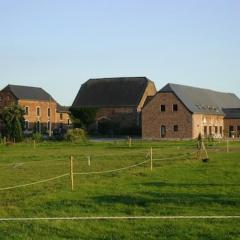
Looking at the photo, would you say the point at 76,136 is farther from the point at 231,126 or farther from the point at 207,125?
the point at 231,126

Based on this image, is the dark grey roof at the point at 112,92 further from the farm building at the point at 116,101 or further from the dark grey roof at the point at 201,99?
the dark grey roof at the point at 201,99

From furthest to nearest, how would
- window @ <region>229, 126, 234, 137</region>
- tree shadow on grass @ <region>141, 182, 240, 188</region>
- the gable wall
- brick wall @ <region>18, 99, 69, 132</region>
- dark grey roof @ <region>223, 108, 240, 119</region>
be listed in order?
1. brick wall @ <region>18, 99, 69, 132</region>
2. the gable wall
3. dark grey roof @ <region>223, 108, 240, 119</region>
4. window @ <region>229, 126, 234, 137</region>
5. tree shadow on grass @ <region>141, 182, 240, 188</region>

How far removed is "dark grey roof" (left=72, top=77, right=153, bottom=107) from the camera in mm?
81675

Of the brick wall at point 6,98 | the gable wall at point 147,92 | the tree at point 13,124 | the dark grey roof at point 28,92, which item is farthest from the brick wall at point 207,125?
the brick wall at point 6,98

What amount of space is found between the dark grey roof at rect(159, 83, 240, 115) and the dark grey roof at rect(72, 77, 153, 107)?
8.88 meters

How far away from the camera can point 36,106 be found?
87.7 metres

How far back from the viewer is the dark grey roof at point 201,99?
68.6 meters

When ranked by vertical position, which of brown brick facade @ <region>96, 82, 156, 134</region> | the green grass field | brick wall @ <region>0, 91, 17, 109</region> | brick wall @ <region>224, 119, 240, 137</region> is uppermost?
brick wall @ <region>0, 91, 17, 109</region>

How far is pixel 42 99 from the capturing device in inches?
3538

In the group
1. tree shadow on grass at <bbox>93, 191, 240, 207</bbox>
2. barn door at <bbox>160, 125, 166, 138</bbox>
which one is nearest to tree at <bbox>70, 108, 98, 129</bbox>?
barn door at <bbox>160, 125, 166, 138</bbox>

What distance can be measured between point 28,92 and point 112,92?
13.5 metres

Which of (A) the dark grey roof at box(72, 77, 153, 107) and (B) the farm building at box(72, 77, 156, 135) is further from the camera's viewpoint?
(A) the dark grey roof at box(72, 77, 153, 107)

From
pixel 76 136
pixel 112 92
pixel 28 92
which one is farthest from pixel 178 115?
pixel 28 92

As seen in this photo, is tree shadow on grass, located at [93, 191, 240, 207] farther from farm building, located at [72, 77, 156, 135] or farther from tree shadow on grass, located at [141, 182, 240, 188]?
farm building, located at [72, 77, 156, 135]
